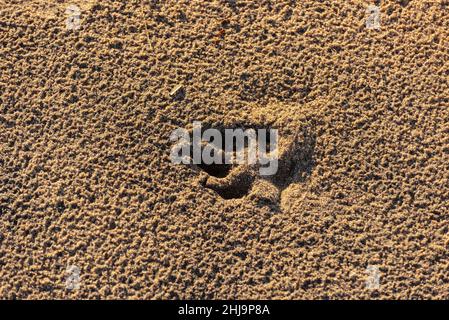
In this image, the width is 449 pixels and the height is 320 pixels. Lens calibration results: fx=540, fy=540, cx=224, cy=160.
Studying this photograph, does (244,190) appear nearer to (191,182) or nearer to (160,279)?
(191,182)

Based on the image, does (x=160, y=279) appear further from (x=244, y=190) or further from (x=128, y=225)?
(x=244, y=190)

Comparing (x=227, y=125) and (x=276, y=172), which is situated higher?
(x=227, y=125)

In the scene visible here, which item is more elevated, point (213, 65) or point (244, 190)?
point (213, 65)

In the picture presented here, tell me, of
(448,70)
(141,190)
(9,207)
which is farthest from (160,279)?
(448,70)

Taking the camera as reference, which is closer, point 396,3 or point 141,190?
point 141,190

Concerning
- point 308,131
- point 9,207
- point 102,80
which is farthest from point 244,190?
point 9,207

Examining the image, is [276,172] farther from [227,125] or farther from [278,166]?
[227,125]

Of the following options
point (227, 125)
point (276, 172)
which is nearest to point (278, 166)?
point (276, 172)

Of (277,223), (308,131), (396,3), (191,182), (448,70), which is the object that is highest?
(396,3)
